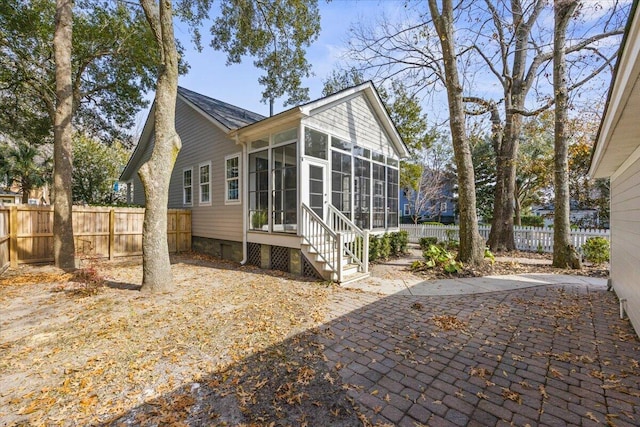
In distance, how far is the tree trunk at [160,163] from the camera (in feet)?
17.7

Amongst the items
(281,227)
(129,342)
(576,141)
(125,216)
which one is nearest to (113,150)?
(125,216)

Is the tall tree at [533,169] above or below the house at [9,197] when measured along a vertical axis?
→ above

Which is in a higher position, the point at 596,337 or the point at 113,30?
the point at 113,30

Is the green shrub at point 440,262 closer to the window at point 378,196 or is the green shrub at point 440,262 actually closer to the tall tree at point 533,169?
the window at point 378,196

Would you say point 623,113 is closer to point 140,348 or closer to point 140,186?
point 140,348

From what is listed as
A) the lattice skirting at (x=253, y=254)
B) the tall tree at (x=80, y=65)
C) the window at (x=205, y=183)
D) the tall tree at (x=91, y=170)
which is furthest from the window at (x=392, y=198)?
the tall tree at (x=91, y=170)

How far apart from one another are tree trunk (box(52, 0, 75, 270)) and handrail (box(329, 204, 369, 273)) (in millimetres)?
7084

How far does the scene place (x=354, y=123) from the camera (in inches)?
359

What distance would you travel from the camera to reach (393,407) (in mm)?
2334

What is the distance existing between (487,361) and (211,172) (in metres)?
9.57

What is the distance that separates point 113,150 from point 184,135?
1693 cm

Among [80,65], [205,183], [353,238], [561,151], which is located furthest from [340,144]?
[80,65]

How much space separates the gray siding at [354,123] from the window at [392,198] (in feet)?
2.80

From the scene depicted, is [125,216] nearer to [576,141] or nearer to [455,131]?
[455,131]
